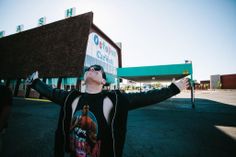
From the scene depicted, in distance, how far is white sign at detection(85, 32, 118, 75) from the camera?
59.5 feet

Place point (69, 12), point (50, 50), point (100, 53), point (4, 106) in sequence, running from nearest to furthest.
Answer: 1. point (4, 106)
2. point (50, 50)
3. point (69, 12)
4. point (100, 53)

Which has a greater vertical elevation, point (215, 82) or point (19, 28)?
point (19, 28)

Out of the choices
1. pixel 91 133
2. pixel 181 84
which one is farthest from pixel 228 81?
pixel 91 133

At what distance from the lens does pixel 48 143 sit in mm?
3846

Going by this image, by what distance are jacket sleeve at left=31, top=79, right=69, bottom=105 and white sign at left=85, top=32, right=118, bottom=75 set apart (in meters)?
15.8

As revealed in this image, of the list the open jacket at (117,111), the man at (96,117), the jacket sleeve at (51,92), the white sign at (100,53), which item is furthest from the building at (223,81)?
the jacket sleeve at (51,92)

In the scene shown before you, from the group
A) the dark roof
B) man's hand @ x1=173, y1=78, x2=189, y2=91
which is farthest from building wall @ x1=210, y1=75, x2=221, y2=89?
man's hand @ x1=173, y1=78, x2=189, y2=91

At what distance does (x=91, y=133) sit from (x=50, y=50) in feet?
65.3

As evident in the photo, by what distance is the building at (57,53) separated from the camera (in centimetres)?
1633

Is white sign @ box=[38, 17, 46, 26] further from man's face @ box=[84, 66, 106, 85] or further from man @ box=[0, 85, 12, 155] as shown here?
man's face @ box=[84, 66, 106, 85]

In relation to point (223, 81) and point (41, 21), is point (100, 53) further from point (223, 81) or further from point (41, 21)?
point (223, 81)

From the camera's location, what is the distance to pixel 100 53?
20.7 meters

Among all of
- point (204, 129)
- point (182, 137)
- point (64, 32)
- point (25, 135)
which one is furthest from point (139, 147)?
point (64, 32)

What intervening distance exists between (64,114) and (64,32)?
1942 centimetres
